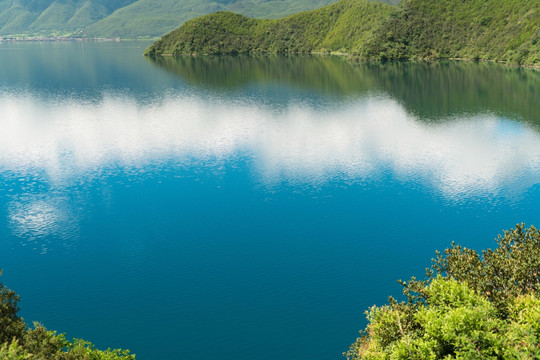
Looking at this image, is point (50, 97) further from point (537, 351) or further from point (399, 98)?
point (537, 351)

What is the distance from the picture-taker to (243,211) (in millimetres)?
48062

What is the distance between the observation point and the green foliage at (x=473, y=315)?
1850cm

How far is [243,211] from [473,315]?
3106cm

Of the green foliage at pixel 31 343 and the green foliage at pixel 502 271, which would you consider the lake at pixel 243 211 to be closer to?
the green foliage at pixel 31 343

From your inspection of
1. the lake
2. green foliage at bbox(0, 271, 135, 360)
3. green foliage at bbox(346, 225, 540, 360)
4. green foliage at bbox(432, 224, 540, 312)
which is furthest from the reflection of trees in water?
green foliage at bbox(0, 271, 135, 360)

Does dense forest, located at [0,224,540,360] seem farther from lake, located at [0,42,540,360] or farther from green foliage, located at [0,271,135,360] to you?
lake, located at [0,42,540,360]

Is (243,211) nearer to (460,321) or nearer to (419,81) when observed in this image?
(460,321)

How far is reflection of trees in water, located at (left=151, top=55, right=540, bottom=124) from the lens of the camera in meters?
102

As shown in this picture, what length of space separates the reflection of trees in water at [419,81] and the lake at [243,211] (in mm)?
2434

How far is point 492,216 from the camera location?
46281mm

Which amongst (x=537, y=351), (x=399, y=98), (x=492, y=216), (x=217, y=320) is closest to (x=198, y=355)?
(x=217, y=320)

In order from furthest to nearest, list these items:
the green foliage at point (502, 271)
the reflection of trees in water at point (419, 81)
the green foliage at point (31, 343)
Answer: the reflection of trees in water at point (419, 81)
the green foliage at point (502, 271)
the green foliage at point (31, 343)

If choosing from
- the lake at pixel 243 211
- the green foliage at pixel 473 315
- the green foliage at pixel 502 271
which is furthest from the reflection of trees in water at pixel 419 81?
the green foliage at pixel 473 315

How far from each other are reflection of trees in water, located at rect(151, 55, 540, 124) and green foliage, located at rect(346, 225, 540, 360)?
72600 millimetres
